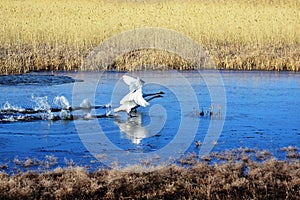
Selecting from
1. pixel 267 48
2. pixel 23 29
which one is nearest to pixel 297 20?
pixel 267 48

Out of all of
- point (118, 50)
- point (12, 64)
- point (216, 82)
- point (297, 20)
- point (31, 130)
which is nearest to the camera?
point (31, 130)

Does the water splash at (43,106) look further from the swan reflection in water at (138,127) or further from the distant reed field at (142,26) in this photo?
the distant reed field at (142,26)

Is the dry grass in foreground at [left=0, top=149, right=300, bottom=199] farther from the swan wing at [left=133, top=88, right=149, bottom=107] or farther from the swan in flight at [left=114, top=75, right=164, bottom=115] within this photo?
the swan in flight at [left=114, top=75, right=164, bottom=115]

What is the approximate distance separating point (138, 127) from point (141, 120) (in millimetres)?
565

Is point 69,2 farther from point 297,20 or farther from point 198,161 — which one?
point 198,161

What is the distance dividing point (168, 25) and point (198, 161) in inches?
584

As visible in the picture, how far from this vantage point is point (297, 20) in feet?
75.7

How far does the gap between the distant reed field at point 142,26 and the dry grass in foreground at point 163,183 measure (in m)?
9.73

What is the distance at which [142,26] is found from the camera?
21.5 meters

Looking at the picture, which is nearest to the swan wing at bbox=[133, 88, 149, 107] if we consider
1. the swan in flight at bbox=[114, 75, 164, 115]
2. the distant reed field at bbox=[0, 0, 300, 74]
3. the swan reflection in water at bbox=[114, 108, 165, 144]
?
the swan in flight at bbox=[114, 75, 164, 115]

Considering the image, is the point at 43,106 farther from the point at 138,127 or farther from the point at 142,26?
the point at 142,26

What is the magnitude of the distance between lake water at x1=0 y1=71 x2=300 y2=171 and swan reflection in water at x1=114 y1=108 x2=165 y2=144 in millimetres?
16

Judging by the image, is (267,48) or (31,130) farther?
(267,48)

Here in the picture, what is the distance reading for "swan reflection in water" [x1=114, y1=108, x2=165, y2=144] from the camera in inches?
363
